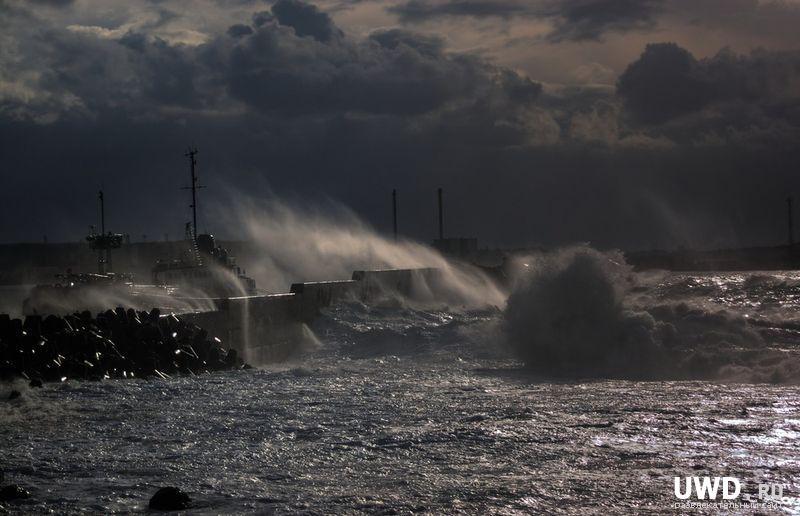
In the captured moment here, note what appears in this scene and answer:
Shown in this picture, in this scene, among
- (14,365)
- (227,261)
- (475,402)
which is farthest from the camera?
(227,261)

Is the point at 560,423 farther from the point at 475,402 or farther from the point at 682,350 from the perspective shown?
the point at 682,350

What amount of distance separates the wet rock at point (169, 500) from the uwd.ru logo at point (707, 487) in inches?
139

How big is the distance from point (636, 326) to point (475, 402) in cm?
733

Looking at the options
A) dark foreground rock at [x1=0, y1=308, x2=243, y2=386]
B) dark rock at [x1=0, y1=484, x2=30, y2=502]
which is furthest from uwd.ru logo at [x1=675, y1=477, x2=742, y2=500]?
dark foreground rock at [x1=0, y1=308, x2=243, y2=386]

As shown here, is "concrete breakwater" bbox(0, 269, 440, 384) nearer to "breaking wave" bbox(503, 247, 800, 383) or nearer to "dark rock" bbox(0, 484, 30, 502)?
"breaking wave" bbox(503, 247, 800, 383)

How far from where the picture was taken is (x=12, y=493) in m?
7.04

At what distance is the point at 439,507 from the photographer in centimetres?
679

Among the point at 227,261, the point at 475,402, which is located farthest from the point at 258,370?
the point at 227,261

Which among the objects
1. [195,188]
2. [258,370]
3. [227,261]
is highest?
[195,188]

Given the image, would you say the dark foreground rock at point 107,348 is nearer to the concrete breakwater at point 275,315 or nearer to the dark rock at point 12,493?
the concrete breakwater at point 275,315

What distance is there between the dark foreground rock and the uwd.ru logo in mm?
8385

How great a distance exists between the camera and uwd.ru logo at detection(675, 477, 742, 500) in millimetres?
7012

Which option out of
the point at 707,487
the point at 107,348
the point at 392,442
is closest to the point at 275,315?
the point at 107,348

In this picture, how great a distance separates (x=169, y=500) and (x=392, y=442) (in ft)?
9.08
